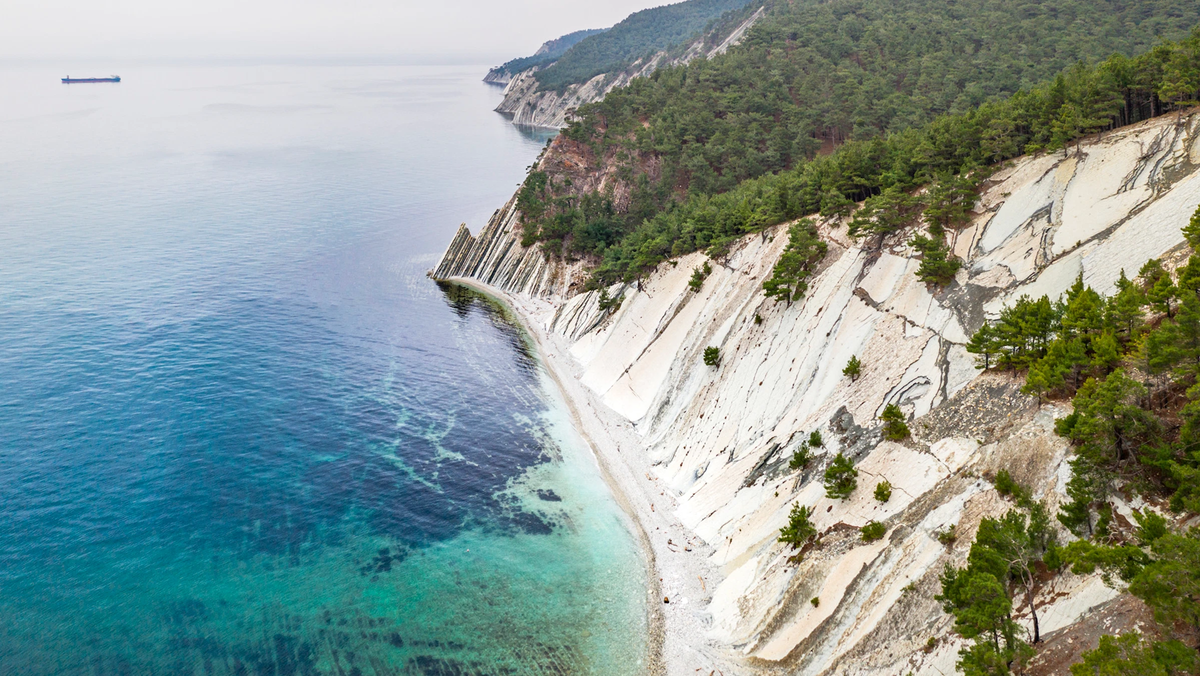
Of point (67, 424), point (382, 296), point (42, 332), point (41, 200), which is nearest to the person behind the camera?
point (67, 424)

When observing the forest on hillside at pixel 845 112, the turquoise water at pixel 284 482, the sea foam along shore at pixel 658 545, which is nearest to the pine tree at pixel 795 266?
the forest on hillside at pixel 845 112

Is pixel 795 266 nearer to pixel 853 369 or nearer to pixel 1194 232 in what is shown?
pixel 853 369

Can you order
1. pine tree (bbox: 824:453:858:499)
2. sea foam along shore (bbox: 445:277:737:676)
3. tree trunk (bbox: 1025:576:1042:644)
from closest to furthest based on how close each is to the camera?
tree trunk (bbox: 1025:576:1042:644), sea foam along shore (bbox: 445:277:737:676), pine tree (bbox: 824:453:858:499)

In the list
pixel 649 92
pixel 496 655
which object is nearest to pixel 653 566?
pixel 496 655

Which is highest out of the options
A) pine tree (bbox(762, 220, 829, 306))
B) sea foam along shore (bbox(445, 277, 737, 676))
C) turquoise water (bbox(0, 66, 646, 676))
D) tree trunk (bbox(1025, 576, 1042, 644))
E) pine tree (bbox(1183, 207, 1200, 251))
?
pine tree (bbox(1183, 207, 1200, 251))

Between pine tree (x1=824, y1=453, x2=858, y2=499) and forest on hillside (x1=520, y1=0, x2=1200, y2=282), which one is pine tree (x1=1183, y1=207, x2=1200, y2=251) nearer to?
forest on hillside (x1=520, y1=0, x2=1200, y2=282)

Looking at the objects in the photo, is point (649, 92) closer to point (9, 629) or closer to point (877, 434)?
point (877, 434)

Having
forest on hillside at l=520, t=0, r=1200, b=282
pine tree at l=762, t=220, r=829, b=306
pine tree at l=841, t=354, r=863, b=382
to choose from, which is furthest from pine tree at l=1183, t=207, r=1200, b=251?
pine tree at l=762, t=220, r=829, b=306
